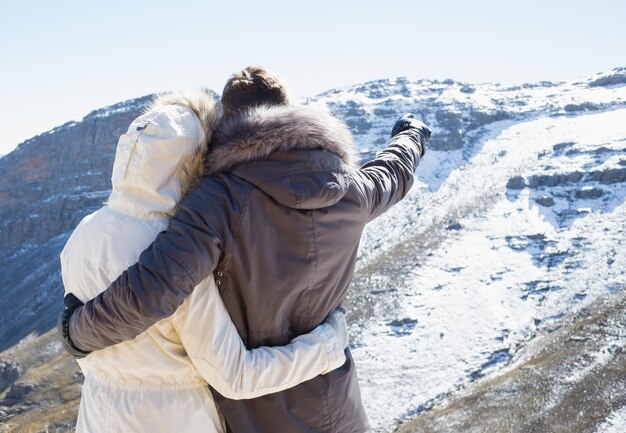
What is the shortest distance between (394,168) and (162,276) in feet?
6.73

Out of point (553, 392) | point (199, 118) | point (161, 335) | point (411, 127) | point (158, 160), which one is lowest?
point (553, 392)

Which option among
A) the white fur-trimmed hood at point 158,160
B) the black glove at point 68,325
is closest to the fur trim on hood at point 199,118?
the white fur-trimmed hood at point 158,160

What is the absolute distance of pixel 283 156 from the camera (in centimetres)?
350

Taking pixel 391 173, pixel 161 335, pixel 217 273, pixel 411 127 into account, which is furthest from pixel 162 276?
pixel 411 127

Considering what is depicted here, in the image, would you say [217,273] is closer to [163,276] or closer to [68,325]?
[163,276]

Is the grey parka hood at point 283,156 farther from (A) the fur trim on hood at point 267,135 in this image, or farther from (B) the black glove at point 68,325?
(B) the black glove at point 68,325

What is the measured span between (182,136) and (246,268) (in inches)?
33.0

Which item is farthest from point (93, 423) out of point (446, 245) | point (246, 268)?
point (446, 245)

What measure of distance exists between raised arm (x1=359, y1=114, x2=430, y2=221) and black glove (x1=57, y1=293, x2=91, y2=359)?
189cm

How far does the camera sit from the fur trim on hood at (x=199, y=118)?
358 centimetres

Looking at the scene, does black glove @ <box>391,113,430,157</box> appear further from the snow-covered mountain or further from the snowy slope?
the snowy slope

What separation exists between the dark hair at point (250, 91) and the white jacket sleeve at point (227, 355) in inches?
44.7

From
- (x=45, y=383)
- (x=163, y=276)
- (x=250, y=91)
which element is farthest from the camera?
(x=45, y=383)

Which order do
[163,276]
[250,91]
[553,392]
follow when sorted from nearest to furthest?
1. [163,276]
2. [250,91]
3. [553,392]
